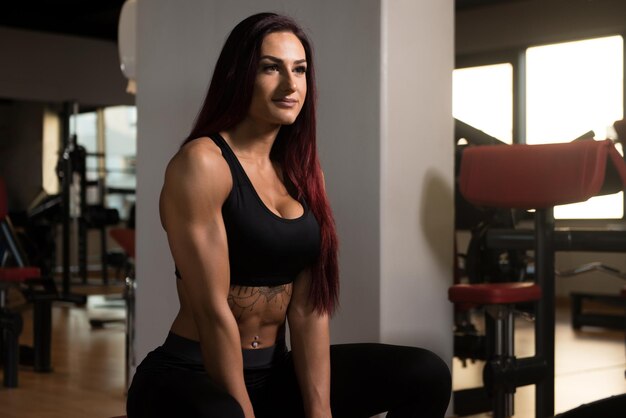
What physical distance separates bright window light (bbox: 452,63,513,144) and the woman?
21.3ft

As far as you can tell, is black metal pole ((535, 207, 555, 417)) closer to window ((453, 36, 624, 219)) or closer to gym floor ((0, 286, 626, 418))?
gym floor ((0, 286, 626, 418))

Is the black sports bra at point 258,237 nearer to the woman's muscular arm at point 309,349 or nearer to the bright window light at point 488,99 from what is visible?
the woman's muscular arm at point 309,349

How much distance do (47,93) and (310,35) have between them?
8069 millimetres

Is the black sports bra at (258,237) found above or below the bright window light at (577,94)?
below

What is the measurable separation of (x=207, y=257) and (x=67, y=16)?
29.3 ft

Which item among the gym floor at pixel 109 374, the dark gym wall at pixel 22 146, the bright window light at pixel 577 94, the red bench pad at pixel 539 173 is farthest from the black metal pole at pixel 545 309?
the dark gym wall at pixel 22 146

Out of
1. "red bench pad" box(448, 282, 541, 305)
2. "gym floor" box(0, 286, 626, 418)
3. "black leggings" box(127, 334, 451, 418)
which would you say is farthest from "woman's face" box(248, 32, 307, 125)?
"gym floor" box(0, 286, 626, 418)

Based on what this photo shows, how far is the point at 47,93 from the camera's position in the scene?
10094 mm

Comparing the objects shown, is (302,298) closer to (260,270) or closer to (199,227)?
(260,270)

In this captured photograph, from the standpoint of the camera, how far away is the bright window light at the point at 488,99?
26.9ft

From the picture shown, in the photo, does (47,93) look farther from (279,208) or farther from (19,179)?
(279,208)

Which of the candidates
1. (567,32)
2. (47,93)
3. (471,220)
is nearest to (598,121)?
(567,32)

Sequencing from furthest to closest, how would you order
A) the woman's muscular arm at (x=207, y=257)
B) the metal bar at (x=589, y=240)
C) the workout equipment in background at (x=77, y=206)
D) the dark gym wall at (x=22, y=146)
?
the dark gym wall at (x=22, y=146), the workout equipment in background at (x=77, y=206), the metal bar at (x=589, y=240), the woman's muscular arm at (x=207, y=257)

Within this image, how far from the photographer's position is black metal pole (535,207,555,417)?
8.51 feet
